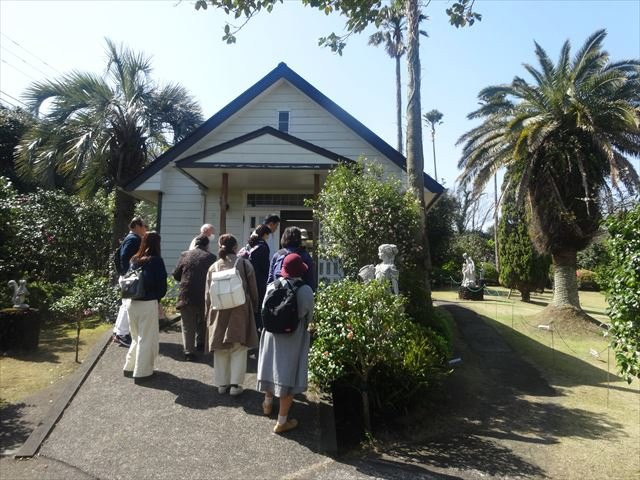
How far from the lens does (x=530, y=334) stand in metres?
12.9

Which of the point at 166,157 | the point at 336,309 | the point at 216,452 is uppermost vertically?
the point at 166,157

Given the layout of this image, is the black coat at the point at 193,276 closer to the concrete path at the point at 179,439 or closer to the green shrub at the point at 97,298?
the concrete path at the point at 179,439

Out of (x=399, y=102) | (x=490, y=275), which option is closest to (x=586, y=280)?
(x=490, y=275)

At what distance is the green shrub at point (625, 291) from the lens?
15.1 ft

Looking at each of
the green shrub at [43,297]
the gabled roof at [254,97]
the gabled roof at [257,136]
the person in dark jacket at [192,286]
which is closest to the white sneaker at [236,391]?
the person in dark jacket at [192,286]

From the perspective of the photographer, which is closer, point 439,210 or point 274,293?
point 274,293

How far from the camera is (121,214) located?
552 inches

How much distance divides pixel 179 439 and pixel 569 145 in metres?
14.1

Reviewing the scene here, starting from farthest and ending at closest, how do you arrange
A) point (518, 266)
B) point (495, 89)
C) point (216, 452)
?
point (518, 266) → point (495, 89) → point (216, 452)

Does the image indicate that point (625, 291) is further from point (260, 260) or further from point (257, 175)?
point (257, 175)

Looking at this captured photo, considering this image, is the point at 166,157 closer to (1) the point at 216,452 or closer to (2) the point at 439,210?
(1) the point at 216,452

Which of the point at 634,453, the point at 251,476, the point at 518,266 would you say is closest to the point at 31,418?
the point at 251,476

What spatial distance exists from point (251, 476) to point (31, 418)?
9.90 ft

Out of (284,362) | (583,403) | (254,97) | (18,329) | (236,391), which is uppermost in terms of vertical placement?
(254,97)
